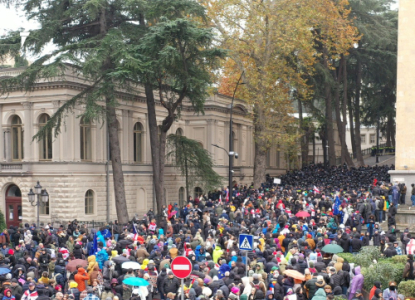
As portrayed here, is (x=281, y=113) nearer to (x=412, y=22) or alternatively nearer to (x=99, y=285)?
(x=412, y=22)

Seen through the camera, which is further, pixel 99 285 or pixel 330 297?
pixel 99 285

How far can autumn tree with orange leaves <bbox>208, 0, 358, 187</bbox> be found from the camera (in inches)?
1614

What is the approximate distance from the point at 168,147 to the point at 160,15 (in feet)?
39.3

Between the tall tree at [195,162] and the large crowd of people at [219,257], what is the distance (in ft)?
28.6

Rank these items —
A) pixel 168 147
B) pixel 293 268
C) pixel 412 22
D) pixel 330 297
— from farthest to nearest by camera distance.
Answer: pixel 168 147 → pixel 412 22 → pixel 293 268 → pixel 330 297

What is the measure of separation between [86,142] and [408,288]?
26.8 m

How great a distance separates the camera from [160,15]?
32.7m

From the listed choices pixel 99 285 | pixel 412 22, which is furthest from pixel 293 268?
pixel 412 22

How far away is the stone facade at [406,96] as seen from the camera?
30.8 m

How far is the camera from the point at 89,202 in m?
37.8

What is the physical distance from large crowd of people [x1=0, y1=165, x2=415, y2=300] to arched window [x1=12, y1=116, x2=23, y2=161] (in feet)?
44.9

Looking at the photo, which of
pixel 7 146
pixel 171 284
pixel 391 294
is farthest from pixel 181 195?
pixel 391 294

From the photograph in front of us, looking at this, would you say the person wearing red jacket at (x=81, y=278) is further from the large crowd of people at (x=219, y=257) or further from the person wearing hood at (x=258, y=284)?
the person wearing hood at (x=258, y=284)

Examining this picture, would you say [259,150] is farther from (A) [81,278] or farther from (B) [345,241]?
(A) [81,278]
